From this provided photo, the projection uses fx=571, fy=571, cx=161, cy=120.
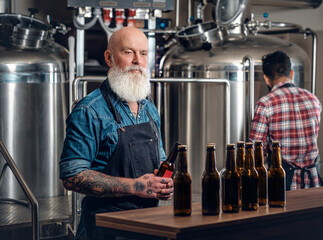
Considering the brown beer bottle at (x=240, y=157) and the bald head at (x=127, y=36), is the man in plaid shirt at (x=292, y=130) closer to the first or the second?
the bald head at (x=127, y=36)

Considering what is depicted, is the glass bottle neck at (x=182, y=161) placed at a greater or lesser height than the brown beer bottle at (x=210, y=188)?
greater

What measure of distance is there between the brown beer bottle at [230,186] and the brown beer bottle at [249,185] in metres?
0.05

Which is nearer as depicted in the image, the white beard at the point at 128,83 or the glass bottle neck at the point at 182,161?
the glass bottle neck at the point at 182,161

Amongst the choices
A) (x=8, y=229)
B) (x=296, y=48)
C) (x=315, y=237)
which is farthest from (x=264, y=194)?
(x=296, y=48)

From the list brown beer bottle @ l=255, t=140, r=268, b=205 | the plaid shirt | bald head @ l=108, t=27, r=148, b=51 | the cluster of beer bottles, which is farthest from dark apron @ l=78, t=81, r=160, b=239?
the plaid shirt

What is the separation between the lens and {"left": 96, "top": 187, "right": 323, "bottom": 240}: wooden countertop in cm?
217

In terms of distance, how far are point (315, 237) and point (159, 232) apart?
1015mm

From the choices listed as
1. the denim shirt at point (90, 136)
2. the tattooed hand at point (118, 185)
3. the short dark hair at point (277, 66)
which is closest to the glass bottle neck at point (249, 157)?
the tattooed hand at point (118, 185)

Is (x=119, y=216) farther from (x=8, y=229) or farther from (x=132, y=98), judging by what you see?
(x=8, y=229)

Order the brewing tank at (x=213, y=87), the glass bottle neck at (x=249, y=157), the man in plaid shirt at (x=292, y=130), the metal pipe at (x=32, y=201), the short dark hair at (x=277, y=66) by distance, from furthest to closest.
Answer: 1. the brewing tank at (x=213, y=87)
2. the short dark hair at (x=277, y=66)
3. the man in plaid shirt at (x=292, y=130)
4. the metal pipe at (x=32, y=201)
5. the glass bottle neck at (x=249, y=157)

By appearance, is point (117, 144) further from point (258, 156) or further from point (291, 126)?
point (291, 126)

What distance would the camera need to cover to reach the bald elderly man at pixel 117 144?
2779mm

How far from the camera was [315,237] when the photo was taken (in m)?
2.81

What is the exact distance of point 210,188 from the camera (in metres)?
2.41
